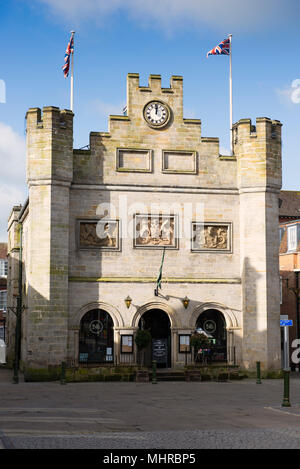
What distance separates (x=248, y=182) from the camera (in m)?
34.1

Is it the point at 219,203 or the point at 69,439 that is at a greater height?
the point at 219,203

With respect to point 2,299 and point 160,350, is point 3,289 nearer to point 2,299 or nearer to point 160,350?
point 2,299

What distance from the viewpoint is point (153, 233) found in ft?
111

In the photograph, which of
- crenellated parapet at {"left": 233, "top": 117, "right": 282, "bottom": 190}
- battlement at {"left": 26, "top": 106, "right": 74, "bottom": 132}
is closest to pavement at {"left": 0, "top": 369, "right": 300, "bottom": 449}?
crenellated parapet at {"left": 233, "top": 117, "right": 282, "bottom": 190}

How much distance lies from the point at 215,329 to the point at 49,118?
12956 mm

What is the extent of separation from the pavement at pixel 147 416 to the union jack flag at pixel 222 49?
56.1 ft

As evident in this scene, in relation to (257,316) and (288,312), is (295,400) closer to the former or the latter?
(257,316)

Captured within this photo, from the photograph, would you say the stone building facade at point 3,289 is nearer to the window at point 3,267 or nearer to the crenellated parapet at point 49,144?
the window at point 3,267

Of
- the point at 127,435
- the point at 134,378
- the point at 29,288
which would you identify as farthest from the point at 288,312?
the point at 127,435

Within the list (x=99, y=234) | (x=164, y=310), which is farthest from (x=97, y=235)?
(x=164, y=310)

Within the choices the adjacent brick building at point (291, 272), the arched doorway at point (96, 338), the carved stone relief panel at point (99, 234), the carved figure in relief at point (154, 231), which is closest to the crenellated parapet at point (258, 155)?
the carved figure in relief at point (154, 231)

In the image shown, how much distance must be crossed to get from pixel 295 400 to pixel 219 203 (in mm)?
13151

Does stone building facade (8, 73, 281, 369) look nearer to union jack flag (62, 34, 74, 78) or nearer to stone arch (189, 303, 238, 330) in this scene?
stone arch (189, 303, 238, 330)

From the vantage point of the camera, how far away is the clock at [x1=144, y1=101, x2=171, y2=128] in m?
34.2
